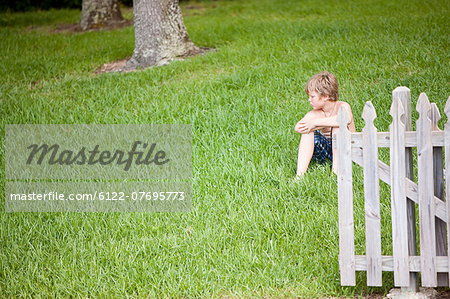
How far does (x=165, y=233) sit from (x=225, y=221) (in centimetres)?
50

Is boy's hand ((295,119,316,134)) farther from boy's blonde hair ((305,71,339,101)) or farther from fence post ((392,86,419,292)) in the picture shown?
fence post ((392,86,419,292))

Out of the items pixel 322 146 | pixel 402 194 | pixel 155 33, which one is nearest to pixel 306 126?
pixel 322 146

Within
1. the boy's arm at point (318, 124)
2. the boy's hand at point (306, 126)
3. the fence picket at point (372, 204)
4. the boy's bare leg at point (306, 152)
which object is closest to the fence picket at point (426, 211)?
the fence picket at point (372, 204)

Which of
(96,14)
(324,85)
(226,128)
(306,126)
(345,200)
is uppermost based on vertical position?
(96,14)

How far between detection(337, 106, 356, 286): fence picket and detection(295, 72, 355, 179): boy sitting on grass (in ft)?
4.87

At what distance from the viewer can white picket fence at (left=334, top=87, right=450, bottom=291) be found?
3.21 meters

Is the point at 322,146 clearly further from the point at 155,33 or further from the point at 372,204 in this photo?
the point at 155,33

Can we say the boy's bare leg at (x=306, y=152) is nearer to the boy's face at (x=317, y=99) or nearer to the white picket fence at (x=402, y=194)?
the boy's face at (x=317, y=99)

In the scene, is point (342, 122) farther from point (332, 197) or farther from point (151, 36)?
point (151, 36)

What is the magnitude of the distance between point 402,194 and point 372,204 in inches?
7.3

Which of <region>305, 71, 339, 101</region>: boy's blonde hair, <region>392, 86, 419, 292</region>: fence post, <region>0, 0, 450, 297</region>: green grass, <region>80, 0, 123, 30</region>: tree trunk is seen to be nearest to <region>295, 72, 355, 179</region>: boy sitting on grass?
<region>305, 71, 339, 101</region>: boy's blonde hair

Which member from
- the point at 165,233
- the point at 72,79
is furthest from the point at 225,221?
the point at 72,79

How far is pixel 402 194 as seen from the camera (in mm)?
3252

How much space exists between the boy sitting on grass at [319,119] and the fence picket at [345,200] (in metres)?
1.48
